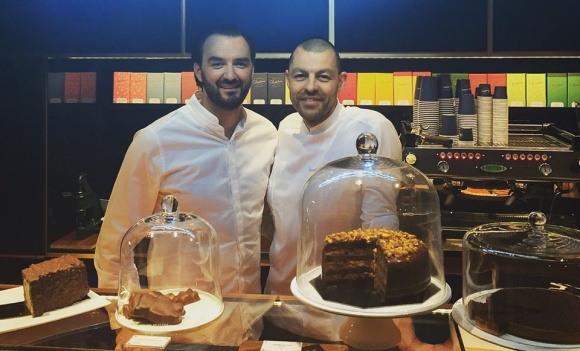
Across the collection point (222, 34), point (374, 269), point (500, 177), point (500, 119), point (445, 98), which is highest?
point (222, 34)

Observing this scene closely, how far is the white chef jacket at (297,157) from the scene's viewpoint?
256 cm

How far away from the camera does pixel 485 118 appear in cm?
310

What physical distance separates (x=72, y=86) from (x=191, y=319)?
2920 millimetres

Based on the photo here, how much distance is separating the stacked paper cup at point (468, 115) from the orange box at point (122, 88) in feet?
6.48

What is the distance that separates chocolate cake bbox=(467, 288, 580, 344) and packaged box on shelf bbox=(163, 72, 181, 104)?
2.71 m

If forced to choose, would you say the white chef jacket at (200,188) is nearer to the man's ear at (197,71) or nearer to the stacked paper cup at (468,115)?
the man's ear at (197,71)

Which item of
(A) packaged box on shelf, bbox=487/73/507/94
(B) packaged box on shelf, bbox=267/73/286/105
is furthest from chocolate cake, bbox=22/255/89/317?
(A) packaged box on shelf, bbox=487/73/507/94

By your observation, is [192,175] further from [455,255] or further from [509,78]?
[509,78]

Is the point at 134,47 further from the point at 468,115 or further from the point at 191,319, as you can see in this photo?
the point at 191,319

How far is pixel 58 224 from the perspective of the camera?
4250mm

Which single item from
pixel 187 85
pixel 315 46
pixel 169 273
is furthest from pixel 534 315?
pixel 187 85

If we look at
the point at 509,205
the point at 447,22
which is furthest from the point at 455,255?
the point at 447,22

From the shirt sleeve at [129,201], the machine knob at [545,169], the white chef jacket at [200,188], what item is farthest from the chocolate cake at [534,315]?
the machine knob at [545,169]

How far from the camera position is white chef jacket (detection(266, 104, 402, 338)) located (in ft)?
8.41
